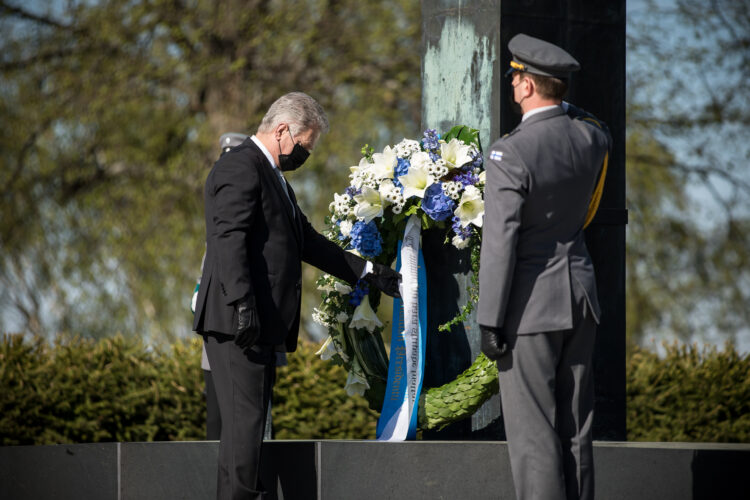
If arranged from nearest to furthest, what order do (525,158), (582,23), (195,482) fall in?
(525,158)
(195,482)
(582,23)

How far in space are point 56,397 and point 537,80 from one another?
4.33 m

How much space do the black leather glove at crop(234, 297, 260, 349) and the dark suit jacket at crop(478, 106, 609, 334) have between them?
0.84 meters

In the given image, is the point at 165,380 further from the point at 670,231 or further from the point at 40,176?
the point at 670,231

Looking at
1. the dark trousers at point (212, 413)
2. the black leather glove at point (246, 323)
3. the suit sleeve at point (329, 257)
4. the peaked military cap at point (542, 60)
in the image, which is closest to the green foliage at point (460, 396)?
the suit sleeve at point (329, 257)

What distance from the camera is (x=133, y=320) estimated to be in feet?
33.5

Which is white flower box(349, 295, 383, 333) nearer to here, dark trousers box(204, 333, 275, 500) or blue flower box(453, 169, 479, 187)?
blue flower box(453, 169, 479, 187)

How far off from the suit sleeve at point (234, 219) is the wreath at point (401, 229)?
2.93 ft

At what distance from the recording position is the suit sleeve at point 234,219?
3.68 metres

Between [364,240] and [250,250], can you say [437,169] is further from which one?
[250,250]

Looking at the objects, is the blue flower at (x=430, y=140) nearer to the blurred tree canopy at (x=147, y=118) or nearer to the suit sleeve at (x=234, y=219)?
the suit sleeve at (x=234, y=219)

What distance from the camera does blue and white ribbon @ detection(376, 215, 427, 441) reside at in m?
4.51

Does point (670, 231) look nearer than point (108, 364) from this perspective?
No

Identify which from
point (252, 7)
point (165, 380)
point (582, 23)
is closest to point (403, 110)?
point (252, 7)

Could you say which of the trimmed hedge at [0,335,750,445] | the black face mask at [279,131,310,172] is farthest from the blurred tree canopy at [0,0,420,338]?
the black face mask at [279,131,310,172]
